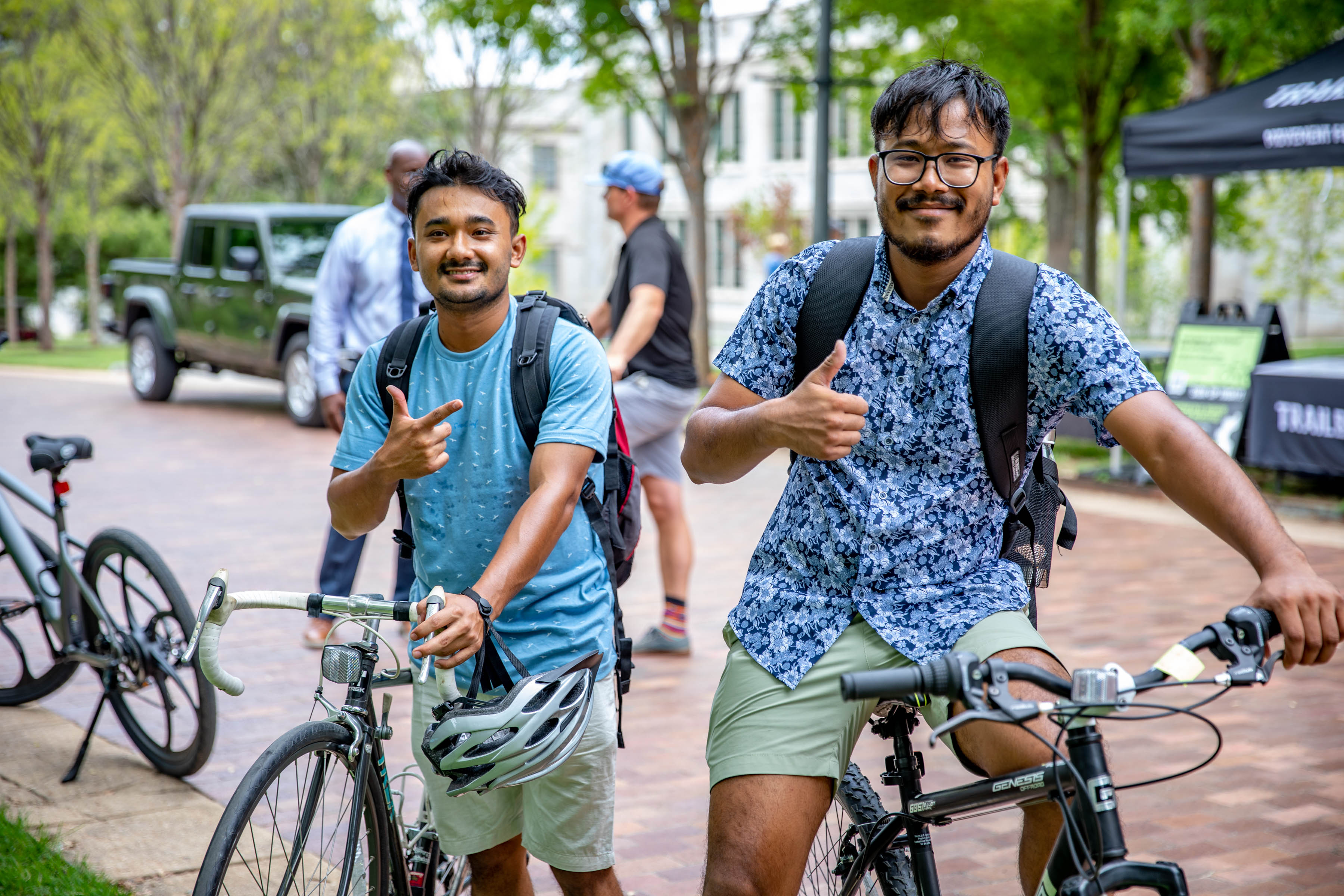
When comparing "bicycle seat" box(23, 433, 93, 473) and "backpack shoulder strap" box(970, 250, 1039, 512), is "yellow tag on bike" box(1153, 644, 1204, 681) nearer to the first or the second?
"backpack shoulder strap" box(970, 250, 1039, 512)

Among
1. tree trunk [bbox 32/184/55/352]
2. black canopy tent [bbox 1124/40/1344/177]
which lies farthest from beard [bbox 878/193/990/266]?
tree trunk [bbox 32/184/55/352]

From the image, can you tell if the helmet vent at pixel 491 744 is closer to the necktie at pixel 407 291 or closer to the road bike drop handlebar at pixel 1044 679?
the road bike drop handlebar at pixel 1044 679

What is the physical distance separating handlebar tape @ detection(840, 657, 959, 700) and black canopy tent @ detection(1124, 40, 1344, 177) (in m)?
7.87

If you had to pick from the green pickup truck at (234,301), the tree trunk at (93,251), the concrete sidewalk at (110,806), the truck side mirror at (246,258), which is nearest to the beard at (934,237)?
the concrete sidewalk at (110,806)

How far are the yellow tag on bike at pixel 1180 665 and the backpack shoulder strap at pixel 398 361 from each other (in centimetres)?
166

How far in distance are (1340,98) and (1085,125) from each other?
9.90 metres

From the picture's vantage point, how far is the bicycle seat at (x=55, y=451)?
4.55 meters

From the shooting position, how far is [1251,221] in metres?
25.3

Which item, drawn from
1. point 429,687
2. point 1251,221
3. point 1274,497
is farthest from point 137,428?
point 1251,221

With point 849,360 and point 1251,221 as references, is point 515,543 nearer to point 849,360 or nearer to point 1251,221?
point 849,360

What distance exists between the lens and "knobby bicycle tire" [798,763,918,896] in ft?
8.63

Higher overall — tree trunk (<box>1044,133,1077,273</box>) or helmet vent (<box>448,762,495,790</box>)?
tree trunk (<box>1044,133,1077,273</box>)

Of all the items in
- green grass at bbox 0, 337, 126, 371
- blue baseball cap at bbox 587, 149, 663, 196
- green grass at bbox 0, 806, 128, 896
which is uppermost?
blue baseball cap at bbox 587, 149, 663, 196

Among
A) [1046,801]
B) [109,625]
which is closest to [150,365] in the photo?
[109,625]
